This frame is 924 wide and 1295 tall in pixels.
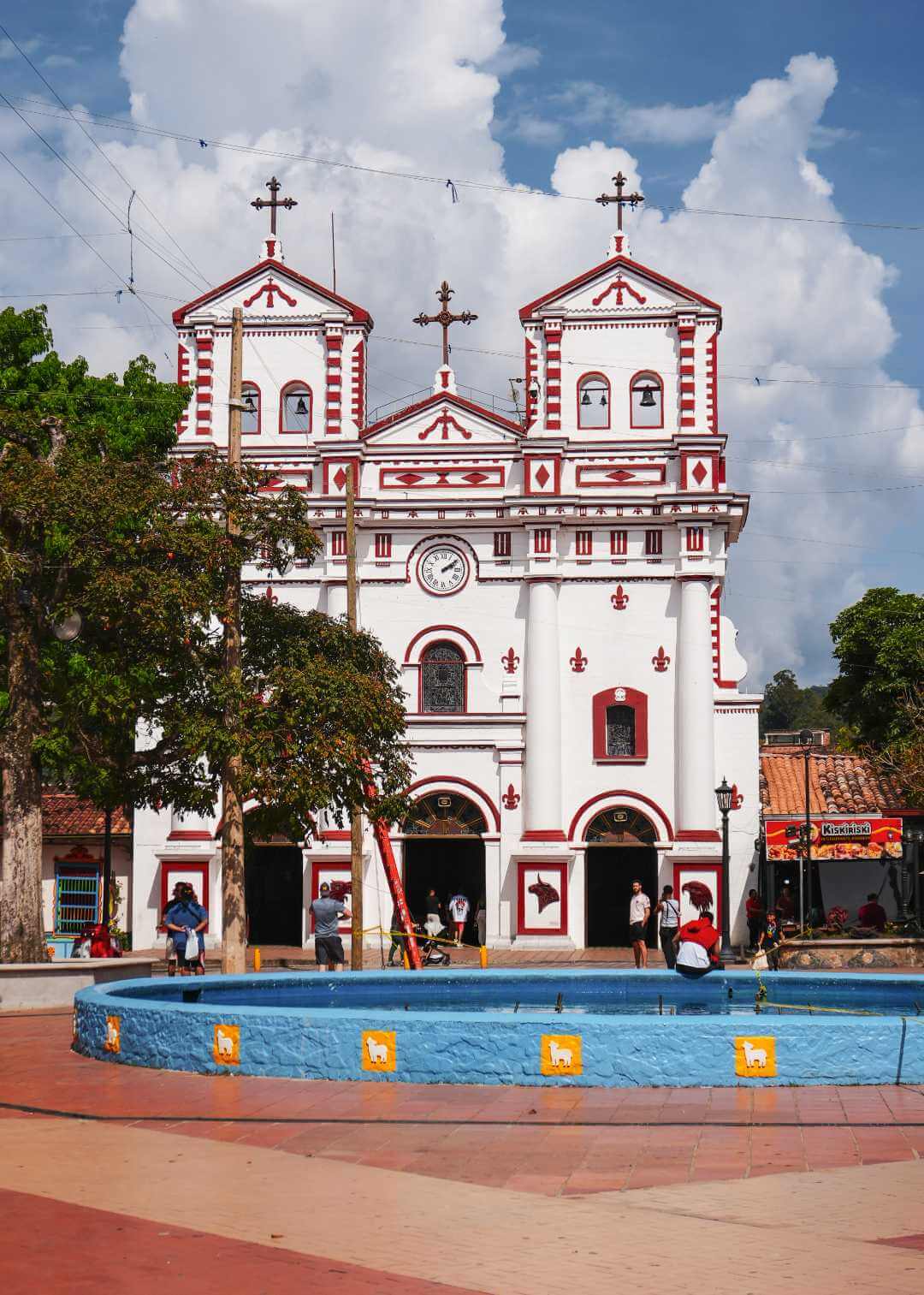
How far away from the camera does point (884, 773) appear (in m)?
38.5

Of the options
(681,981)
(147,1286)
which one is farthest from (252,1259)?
(681,981)

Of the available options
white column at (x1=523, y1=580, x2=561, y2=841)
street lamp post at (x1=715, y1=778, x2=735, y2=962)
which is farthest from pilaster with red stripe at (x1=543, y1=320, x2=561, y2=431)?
street lamp post at (x1=715, y1=778, x2=735, y2=962)

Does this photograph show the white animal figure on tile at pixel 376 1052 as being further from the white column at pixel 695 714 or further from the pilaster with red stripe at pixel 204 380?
the pilaster with red stripe at pixel 204 380

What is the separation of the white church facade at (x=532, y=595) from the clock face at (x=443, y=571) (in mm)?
62

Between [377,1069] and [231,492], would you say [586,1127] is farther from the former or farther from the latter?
[231,492]

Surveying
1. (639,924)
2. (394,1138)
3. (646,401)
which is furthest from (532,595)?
(394,1138)

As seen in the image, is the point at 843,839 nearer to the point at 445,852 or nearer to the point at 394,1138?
the point at 445,852

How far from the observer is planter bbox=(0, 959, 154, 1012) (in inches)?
920

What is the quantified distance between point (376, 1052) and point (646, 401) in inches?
1146

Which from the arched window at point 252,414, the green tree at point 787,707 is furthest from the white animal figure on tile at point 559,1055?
the green tree at point 787,707

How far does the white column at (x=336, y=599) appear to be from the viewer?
4188 cm

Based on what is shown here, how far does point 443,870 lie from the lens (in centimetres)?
4184

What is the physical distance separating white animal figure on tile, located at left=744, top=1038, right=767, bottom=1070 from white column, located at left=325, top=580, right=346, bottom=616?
27.6 metres

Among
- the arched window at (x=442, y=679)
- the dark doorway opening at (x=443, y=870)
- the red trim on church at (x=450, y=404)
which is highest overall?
the red trim on church at (x=450, y=404)
